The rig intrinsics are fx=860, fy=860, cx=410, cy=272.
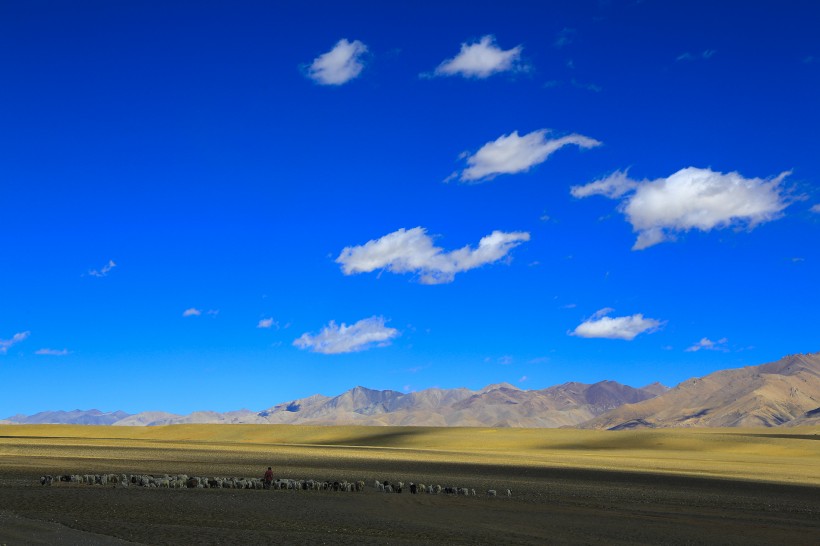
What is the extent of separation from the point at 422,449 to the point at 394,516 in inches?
2954

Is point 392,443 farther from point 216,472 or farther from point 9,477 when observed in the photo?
point 9,477

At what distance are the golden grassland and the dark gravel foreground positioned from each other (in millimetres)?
16285

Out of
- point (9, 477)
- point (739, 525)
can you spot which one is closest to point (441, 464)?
point (9, 477)

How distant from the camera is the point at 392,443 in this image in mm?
121438

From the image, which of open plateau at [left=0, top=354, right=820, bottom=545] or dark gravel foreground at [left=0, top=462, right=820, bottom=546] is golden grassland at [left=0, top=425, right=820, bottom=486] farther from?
dark gravel foreground at [left=0, top=462, right=820, bottom=546]

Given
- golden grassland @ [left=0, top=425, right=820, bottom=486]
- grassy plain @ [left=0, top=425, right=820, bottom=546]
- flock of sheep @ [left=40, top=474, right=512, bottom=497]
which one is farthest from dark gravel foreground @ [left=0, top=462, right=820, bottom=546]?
golden grassland @ [left=0, top=425, right=820, bottom=486]

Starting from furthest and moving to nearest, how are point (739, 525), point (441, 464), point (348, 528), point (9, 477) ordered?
point (441, 464) < point (9, 477) < point (739, 525) < point (348, 528)

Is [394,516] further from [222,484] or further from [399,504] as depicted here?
[222,484]

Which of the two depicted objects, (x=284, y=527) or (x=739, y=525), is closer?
(x=284, y=527)

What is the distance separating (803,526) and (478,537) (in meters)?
11.9

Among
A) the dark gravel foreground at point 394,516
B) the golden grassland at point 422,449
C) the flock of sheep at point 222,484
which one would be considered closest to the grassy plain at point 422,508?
the dark gravel foreground at point 394,516

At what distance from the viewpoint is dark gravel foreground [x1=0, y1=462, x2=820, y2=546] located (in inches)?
856

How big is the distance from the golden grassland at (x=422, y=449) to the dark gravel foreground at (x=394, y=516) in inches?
641

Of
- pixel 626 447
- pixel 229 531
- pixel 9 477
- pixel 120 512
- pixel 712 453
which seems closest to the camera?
pixel 229 531
